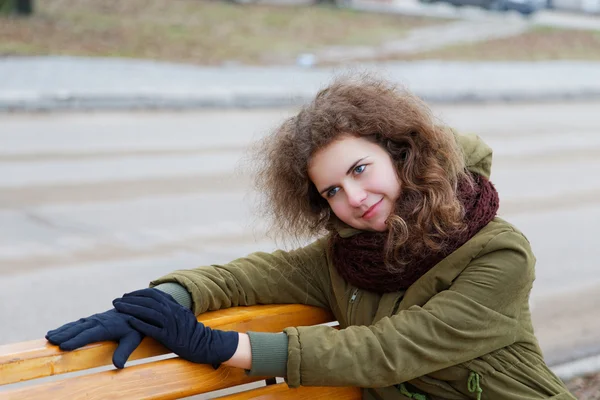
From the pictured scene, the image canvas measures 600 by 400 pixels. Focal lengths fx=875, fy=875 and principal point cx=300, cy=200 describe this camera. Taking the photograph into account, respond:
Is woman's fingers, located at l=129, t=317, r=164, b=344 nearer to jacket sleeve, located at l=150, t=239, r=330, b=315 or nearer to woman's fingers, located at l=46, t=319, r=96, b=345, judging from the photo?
woman's fingers, located at l=46, t=319, r=96, b=345

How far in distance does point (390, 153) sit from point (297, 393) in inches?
Result: 27.9

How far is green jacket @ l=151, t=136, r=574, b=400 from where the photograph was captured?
2139 millimetres

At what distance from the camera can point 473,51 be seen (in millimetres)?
18797

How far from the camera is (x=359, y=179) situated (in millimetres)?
2287

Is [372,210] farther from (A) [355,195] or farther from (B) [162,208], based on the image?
(B) [162,208]

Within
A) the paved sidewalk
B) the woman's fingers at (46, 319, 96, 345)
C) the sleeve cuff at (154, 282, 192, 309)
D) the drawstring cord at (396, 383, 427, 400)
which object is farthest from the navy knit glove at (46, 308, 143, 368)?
the paved sidewalk

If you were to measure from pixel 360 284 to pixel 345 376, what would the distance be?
30 cm

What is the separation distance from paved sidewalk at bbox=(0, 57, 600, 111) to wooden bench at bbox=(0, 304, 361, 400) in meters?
6.78

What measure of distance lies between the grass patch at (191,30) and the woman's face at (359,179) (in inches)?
501

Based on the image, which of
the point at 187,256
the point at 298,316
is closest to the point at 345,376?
the point at 298,316

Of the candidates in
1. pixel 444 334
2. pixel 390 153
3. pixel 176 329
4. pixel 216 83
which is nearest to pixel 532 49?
pixel 216 83

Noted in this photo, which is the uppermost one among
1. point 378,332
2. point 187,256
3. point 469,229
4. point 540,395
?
point 469,229

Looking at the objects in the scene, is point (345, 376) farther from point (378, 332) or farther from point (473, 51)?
point (473, 51)

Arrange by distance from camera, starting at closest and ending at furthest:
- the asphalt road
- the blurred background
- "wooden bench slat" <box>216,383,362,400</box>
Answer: "wooden bench slat" <box>216,383,362,400</box> < the asphalt road < the blurred background
